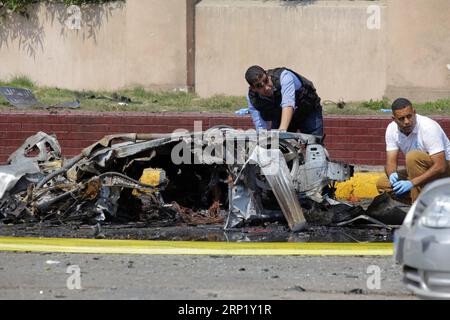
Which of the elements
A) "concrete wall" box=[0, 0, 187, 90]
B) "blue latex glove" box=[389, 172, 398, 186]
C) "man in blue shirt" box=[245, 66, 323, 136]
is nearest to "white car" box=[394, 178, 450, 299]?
"blue latex glove" box=[389, 172, 398, 186]

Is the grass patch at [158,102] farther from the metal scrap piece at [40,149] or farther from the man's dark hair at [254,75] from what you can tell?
the man's dark hair at [254,75]

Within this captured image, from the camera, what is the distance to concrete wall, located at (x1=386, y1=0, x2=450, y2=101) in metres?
17.4

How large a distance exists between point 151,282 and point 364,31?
11.5 m

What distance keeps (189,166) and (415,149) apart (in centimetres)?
209

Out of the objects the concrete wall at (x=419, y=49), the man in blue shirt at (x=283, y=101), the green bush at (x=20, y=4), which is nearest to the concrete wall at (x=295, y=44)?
the concrete wall at (x=419, y=49)

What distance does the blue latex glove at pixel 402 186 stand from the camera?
29.1 ft

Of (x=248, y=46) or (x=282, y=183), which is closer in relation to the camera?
(x=282, y=183)

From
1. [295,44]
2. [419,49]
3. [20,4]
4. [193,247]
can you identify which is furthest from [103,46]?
[193,247]

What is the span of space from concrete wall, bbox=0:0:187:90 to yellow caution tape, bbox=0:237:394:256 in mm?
9809

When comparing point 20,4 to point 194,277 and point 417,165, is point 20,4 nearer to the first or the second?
point 417,165

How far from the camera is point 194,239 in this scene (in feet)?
A: 29.2

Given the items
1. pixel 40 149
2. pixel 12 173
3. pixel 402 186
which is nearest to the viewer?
pixel 402 186

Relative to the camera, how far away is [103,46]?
18.5 metres
